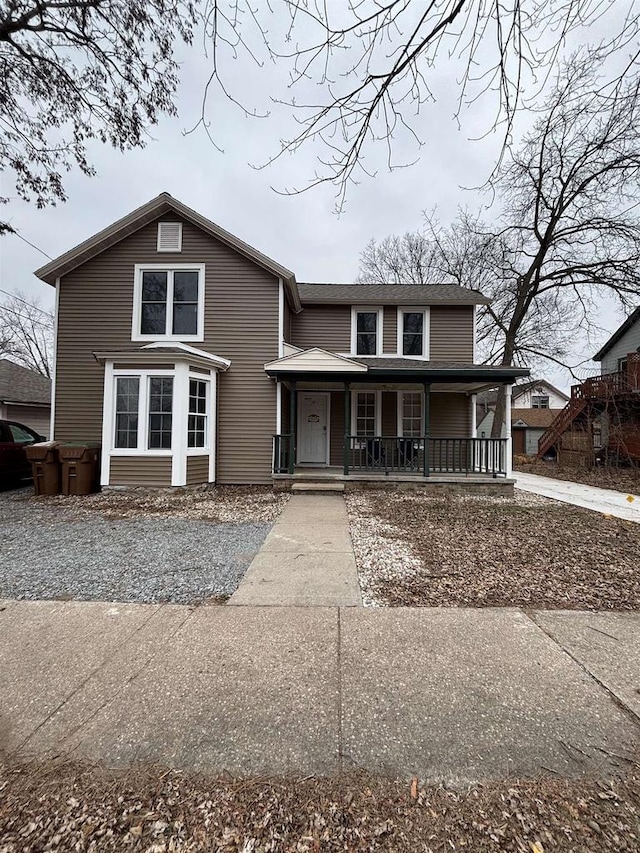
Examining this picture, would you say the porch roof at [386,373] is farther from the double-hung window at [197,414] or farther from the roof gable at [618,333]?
the roof gable at [618,333]

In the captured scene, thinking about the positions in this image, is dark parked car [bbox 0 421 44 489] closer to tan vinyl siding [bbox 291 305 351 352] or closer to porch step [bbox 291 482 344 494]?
porch step [bbox 291 482 344 494]

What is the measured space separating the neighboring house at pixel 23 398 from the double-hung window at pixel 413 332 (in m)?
16.0

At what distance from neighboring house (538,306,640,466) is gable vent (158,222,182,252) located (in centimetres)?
1596

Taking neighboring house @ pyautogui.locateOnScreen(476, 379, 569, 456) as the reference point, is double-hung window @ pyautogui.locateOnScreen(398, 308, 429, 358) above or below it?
above

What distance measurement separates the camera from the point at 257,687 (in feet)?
7.50

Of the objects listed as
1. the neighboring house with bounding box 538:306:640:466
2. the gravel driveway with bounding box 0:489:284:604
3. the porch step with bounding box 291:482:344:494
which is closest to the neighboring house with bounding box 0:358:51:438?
the gravel driveway with bounding box 0:489:284:604

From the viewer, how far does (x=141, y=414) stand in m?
8.99

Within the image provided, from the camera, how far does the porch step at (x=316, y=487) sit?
920 cm

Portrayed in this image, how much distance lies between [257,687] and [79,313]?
36.6 feet

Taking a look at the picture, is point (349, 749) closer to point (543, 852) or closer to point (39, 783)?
point (543, 852)

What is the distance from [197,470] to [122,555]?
4.86 m

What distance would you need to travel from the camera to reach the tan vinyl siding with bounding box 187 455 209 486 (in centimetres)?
931

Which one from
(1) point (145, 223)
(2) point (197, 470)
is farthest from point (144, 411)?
(1) point (145, 223)

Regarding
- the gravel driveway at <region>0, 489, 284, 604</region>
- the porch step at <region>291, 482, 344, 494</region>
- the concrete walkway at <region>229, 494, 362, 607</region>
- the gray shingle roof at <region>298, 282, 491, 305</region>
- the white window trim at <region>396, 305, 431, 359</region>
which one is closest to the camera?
the concrete walkway at <region>229, 494, 362, 607</region>
